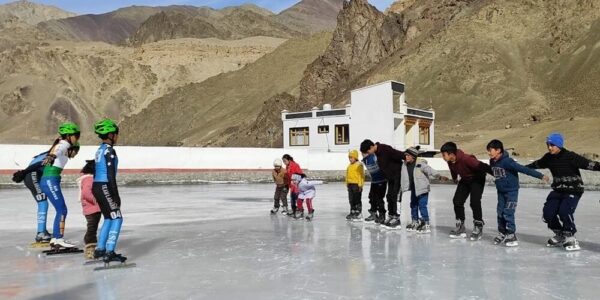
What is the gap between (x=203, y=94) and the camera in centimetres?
12306

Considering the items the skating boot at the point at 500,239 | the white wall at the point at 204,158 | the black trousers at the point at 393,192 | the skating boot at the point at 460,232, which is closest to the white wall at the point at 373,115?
the white wall at the point at 204,158

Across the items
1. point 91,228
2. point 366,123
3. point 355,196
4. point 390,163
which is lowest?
point 91,228

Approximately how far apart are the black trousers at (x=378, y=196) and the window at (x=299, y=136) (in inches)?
1553

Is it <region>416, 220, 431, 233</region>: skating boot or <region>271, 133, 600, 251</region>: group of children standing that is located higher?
<region>271, 133, 600, 251</region>: group of children standing

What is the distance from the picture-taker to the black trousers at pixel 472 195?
31.2ft

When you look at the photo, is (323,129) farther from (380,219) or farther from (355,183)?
(380,219)

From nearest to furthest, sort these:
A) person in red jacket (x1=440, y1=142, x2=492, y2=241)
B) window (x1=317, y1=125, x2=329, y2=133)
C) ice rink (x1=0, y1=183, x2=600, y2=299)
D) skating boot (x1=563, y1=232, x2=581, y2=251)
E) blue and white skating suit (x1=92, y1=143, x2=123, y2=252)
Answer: ice rink (x1=0, y1=183, x2=600, y2=299)
blue and white skating suit (x1=92, y1=143, x2=123, y2=252)
skating boot (x1=563, y1=232, x2=581, y2=251)
person in red jacket (x1=440, y1=142, x2=492, y2=241)
window (x1=317, y1=125, x2=329, y2=133)

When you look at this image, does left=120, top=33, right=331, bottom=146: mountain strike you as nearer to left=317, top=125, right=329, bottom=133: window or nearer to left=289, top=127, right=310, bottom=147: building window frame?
left=289, top=127, right=310, bottom=147: building window frame

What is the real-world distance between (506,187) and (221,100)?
113 meters

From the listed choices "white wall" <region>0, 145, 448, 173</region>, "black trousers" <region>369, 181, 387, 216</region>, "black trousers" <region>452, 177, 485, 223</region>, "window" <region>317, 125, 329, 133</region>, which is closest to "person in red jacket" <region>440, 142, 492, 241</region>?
"black trousers" <region>452, 177, 485, 223</region>

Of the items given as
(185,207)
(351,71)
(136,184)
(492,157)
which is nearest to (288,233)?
(492,157)

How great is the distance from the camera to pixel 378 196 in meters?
11.7

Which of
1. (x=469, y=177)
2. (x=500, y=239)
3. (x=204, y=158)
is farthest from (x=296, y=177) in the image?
(x=204, y=158)

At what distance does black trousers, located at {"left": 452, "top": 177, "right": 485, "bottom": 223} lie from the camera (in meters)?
9.50
